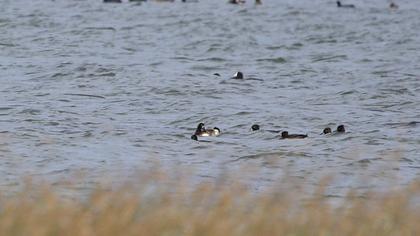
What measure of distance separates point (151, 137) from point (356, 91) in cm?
651

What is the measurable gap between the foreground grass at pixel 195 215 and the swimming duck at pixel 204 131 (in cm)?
999

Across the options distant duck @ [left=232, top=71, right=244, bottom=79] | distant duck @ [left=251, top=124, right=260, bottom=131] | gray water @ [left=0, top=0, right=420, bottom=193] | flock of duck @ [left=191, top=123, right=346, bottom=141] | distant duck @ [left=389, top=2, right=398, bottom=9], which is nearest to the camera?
gray water @ [left=0, top=0, right=420, bottom=193]

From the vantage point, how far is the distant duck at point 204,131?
18.5m

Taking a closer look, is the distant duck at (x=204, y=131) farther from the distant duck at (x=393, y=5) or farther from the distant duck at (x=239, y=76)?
the distant duck at (x=393, y=5)

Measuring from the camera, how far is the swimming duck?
60.7 feet

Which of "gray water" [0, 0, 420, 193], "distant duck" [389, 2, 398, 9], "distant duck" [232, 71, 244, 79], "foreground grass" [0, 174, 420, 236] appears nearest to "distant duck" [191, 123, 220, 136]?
"gray water" [0, 0, 420, 193]

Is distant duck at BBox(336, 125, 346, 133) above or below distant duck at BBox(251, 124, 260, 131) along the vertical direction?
above

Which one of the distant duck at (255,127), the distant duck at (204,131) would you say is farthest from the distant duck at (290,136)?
the distant duck at (204,131)

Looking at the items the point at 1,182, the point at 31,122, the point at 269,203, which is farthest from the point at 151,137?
the point at 269,203

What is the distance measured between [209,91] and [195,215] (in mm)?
16438

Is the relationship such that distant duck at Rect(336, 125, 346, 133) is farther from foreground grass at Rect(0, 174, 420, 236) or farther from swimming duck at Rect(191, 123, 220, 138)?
foreground grass at Rect(0, 174, 420, 236)

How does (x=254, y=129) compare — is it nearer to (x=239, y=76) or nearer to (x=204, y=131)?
(x=204, y=131)

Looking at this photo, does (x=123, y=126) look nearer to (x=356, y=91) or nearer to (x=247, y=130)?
(x=247, y=130)

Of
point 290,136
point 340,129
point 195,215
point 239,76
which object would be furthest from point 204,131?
point 195,215
